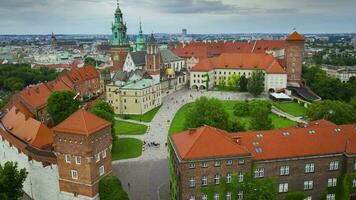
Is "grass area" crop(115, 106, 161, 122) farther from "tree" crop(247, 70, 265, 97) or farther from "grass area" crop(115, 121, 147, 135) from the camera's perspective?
"tree" crop(247, 70, 265, 97)

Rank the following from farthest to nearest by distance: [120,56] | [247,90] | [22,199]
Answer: [120,56] < [247,90] < [22,199]

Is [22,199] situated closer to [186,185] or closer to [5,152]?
[5,152]

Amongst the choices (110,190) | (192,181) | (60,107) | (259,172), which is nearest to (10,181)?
(110,190)

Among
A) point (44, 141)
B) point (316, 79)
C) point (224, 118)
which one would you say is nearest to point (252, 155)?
point (224, 118)

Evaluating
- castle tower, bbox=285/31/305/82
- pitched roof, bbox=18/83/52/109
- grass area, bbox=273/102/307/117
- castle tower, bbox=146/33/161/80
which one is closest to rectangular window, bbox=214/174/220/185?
pitched roof, bbox=18/83/52/109

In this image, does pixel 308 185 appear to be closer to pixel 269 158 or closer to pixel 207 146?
pixel 269 158

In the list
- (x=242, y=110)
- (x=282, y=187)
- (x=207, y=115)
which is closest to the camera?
(x=282, y=187)

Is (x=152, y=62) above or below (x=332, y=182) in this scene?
above
